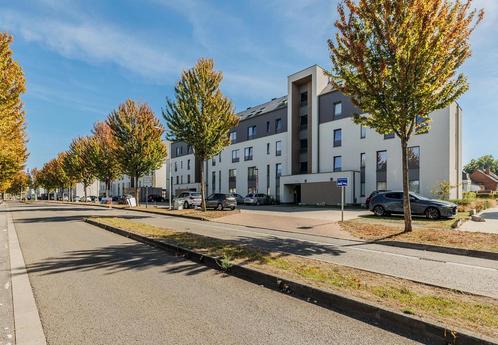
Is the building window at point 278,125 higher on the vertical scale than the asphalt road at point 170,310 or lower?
higher

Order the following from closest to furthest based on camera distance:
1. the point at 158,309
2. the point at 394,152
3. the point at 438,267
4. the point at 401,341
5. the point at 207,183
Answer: the point at 401,341
the point at 158,309
the point at 438,267
the point at 394,152
the point at 207,183

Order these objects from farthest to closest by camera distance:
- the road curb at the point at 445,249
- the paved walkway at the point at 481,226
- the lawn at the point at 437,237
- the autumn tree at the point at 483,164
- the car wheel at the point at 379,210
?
1. the autumn tree at the point at 483,164
2. the car wheel at the point at 379,210
3. the paved walkway at the point at 481,226
4. the lawn at the point at 437,237
5. the road curb at the point at 445,249

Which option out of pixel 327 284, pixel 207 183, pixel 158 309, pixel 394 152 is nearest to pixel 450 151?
pixel 394 152

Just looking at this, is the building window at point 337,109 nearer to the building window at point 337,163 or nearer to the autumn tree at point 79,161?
the building window at point 337,163

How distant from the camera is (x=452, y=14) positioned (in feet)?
37.3

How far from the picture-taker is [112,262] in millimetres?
7617

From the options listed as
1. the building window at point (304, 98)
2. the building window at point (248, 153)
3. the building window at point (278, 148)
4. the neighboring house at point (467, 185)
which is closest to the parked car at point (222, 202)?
the building window at point (278, 148)

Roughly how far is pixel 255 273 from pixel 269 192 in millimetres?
40419

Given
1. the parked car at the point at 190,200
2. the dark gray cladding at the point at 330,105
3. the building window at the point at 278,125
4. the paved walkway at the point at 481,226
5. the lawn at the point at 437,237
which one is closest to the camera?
the lawn at the point at 437,237

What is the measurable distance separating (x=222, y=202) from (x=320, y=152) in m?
16.2

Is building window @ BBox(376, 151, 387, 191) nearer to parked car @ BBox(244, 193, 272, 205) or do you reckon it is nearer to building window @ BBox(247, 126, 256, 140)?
parked car @ BBox(244, 193, 272, 205)

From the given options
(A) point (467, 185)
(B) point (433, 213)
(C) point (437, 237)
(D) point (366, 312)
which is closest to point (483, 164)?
(A) point (467, 185)

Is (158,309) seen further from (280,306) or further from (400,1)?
(400,1)

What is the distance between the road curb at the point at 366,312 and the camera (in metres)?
3.52
